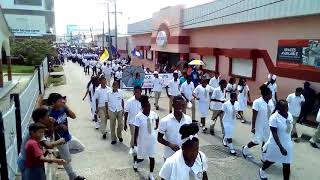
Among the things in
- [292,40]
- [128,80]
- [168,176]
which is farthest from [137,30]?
[168,176]

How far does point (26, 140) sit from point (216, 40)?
62.2 feet

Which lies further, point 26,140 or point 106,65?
point 106,65

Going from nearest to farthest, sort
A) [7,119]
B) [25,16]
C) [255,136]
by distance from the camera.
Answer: [7,119], [255,136], [25,16]

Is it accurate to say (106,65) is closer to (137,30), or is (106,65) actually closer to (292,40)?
(292,40)

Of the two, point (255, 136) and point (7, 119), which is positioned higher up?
point (7, 119)

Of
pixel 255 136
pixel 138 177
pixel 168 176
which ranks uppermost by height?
pixel 168 176

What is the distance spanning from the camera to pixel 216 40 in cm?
2317

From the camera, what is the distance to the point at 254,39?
18359 millimetres

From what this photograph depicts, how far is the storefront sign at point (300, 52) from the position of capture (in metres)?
13.8

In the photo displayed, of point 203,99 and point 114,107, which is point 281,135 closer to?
point 114,107

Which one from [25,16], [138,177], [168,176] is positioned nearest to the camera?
[168,176]

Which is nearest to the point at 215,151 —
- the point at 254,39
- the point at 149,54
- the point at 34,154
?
the point at 34,154

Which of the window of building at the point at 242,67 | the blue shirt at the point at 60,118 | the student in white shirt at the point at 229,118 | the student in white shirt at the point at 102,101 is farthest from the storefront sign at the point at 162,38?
the blue shirt at the point at 60,118

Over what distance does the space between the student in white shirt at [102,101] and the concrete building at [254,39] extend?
24.7 feet
